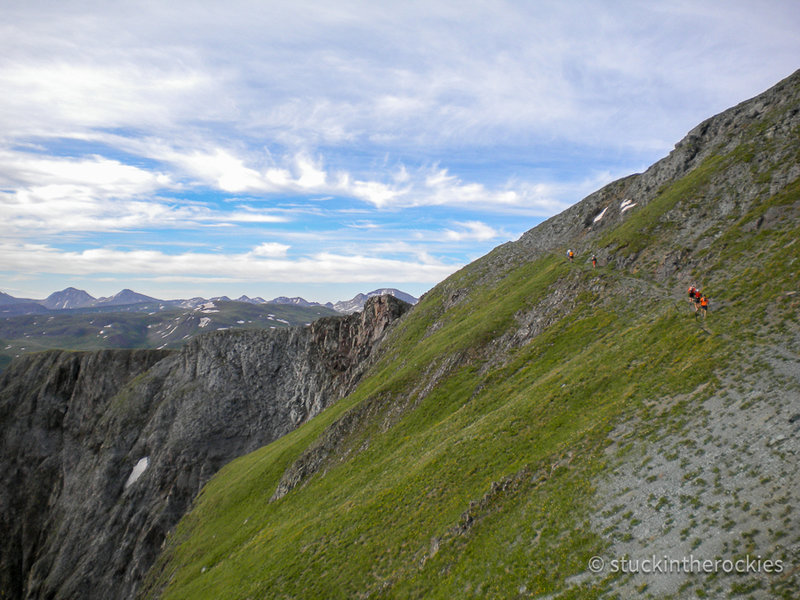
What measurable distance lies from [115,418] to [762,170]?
429ft

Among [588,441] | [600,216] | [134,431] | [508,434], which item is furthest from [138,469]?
[600,216]

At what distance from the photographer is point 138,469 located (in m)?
87.1

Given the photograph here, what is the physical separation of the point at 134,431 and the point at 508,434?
9731 centimetres

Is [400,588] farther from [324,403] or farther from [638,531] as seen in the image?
[324,403]

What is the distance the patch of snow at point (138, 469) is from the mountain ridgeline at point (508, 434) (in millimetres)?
359

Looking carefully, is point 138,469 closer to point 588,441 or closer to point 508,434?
point 508,434

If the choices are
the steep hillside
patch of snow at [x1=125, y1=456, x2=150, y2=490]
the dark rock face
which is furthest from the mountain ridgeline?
the dark rock face

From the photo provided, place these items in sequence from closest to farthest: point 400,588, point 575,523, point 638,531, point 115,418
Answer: point 638,531
point 575,523
point 400,588
point 115,418

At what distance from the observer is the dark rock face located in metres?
74.1

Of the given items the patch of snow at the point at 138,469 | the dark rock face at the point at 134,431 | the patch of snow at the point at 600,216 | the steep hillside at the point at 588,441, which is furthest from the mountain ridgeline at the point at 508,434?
the patch of snow at the point at 600,216

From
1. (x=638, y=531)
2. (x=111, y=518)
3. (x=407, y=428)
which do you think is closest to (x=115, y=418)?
(x=111, y=518)

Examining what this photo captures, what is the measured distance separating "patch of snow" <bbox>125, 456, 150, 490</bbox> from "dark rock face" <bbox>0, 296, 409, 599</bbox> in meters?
0.32

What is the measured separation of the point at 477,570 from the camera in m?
22.0

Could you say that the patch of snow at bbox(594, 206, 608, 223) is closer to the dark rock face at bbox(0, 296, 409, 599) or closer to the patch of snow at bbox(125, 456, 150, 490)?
the dark rock face at bbox(0, 296, 409, 599)
